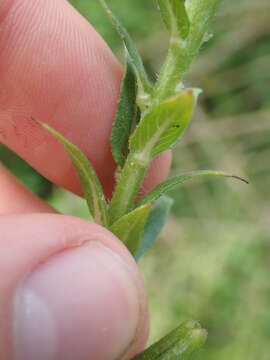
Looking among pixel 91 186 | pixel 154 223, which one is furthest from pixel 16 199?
pixel 91 186

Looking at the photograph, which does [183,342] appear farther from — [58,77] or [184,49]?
[58,77]

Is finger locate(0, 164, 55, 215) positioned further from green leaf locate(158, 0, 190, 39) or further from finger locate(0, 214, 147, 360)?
green leaf locate(158, 0, 190, 39)

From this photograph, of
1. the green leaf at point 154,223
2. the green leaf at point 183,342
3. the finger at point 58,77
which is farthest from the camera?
the finger at point 58,77

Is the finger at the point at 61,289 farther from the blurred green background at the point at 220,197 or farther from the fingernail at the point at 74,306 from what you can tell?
the blurred green background at the point at 220,197

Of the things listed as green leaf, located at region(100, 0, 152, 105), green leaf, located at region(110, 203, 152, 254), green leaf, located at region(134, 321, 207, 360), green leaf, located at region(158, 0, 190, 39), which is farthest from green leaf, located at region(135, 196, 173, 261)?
green leaf, located at region(158, 0, 190, 39)

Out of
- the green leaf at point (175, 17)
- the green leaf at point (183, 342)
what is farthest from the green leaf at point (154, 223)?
the green leaf at point (175, 17)

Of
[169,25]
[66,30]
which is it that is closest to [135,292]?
[169,25]
